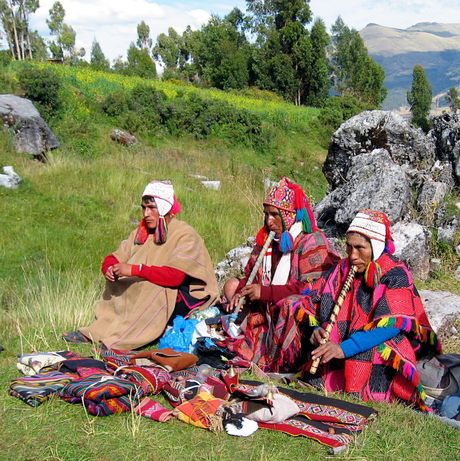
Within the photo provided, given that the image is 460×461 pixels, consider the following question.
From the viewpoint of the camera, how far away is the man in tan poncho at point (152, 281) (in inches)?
168

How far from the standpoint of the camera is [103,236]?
26.5 feet

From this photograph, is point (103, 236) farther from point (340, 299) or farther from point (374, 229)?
point (374, 229)

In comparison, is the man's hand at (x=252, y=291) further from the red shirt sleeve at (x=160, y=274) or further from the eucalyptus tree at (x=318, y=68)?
the eucalyptus tree at (x=318, y=68)

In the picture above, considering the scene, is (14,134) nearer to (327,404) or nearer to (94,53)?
(327,404)

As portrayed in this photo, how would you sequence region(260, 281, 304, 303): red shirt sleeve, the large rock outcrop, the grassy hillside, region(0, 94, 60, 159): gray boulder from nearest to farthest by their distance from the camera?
the grassy hillside → region(260, 281, 304, 303): red shirt sleeve → the large rock outcrop → region(0, 94, 60, 159): gray boulder

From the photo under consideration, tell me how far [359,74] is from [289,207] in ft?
162

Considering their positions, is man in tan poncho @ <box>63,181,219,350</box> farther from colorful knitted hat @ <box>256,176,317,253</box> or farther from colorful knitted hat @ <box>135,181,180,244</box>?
colorful knitted hat @ <box>256,176,317,253</box>

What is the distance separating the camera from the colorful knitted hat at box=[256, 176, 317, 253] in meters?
3.94

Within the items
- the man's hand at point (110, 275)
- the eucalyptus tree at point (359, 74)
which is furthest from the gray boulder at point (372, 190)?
the eucalyptus tree at point (359, 74)

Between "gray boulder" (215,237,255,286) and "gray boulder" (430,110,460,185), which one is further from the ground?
"gray boulder" (430,110,460,185)

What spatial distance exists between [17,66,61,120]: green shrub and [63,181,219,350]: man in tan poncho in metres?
10.3

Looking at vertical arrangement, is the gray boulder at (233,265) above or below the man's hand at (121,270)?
below

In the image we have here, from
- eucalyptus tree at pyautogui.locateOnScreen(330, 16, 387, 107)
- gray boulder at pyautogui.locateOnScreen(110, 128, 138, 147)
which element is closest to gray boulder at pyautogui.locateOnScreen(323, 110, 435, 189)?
gray boulder at pyautogui.locateOnScreen(110, 128, 138, 147)

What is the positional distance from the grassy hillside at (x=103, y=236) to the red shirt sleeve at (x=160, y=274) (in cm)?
77
